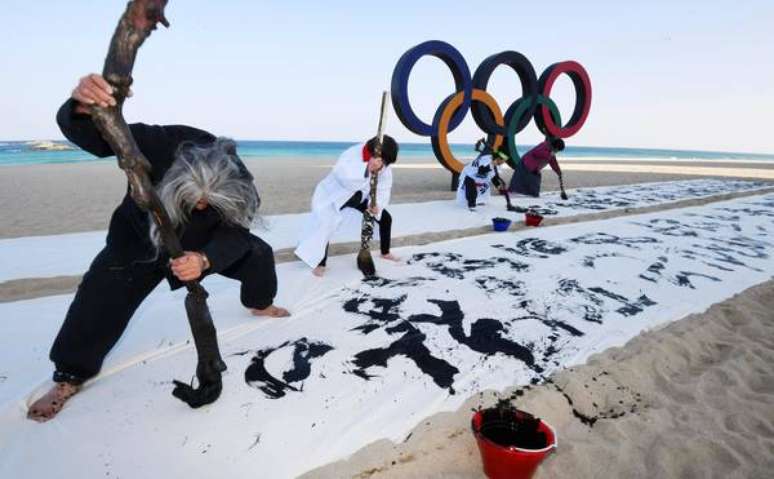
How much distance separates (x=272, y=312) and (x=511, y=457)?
167 centimetres

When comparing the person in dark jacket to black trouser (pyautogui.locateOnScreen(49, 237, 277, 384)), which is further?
black trouser (pyautogui.locateOnScreen(49, 237, 277, 384))

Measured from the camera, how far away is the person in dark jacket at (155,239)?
1.70m

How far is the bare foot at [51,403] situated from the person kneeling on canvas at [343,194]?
70.4 inches

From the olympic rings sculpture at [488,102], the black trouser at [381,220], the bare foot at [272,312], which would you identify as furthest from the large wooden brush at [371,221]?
the olympic rings sculpture at [488,102]

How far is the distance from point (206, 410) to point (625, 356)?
82.0 inches

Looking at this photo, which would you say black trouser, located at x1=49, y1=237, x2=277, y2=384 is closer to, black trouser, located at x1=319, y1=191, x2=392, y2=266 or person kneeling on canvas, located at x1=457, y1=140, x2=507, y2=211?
black trouser, located at x1=319, y1=191, x2=392, y2=266

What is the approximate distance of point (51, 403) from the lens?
1721mm

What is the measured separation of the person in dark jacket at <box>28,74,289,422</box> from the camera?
1698 millimetres

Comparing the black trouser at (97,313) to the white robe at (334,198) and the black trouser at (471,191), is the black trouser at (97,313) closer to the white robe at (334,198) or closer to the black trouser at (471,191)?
the white robe at (334,198)

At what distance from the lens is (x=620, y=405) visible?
75.7 inches

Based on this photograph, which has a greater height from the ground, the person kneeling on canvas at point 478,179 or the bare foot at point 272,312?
the person kneeling on canvas at point 478,179

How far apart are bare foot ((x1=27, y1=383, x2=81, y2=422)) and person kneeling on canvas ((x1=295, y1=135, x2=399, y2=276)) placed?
179 centimetres

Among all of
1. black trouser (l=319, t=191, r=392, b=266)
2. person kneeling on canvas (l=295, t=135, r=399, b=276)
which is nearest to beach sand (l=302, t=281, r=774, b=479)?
person kneeling on canvas (l=295, t=135, r=399, b=276)

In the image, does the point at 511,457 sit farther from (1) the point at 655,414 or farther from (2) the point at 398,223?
(2) the point at 398,223
